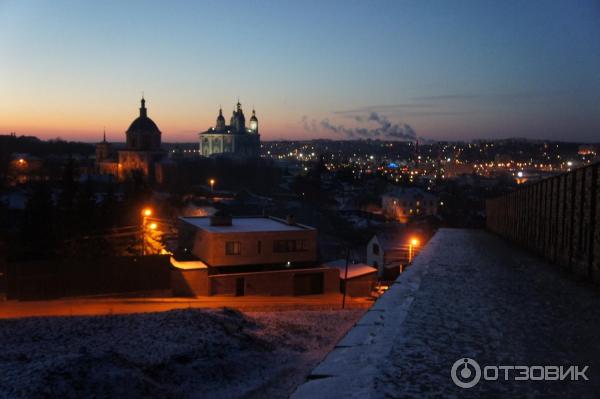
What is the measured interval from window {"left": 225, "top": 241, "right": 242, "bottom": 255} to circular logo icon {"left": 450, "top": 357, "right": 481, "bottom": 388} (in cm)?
1736

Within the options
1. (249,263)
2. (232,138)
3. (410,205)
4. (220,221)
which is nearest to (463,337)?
(249,263)

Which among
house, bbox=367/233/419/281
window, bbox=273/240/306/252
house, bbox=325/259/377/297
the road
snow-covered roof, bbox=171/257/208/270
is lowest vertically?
house, bbox=367/233/419/281

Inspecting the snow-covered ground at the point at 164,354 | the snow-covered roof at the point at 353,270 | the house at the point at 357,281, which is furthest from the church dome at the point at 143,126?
the snow-covered ground at the point at 164,354

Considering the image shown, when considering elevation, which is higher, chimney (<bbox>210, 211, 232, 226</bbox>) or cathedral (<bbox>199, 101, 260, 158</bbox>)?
cathedral (<bbox>199, 101, 260, 158</bbox>)

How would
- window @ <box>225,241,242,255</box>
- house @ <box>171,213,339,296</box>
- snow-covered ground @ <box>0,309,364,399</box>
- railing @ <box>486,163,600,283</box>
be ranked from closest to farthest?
railing @ <box>486,163,600,283</box> < snow-covered ground @ <box>0,309,364,399</box> < house @ <box>171,213,339,296</box> < window @ <box>225,241,242,255</box>

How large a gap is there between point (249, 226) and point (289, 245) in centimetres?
233

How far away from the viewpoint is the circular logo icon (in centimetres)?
271

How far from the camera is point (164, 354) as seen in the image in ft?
28.8

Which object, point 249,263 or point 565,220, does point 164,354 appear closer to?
point 565,220

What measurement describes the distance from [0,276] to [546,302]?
1785 cm

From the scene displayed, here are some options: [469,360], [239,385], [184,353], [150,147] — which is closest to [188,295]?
[184,353]

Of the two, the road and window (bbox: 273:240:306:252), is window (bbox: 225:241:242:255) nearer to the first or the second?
window (bbox: 273:240:306:252)

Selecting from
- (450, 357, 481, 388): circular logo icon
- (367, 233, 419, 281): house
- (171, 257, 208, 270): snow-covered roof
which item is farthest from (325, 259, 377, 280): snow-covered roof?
(450, 357, 481, 388): circular logo icon

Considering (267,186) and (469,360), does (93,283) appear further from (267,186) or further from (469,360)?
(267,186)
